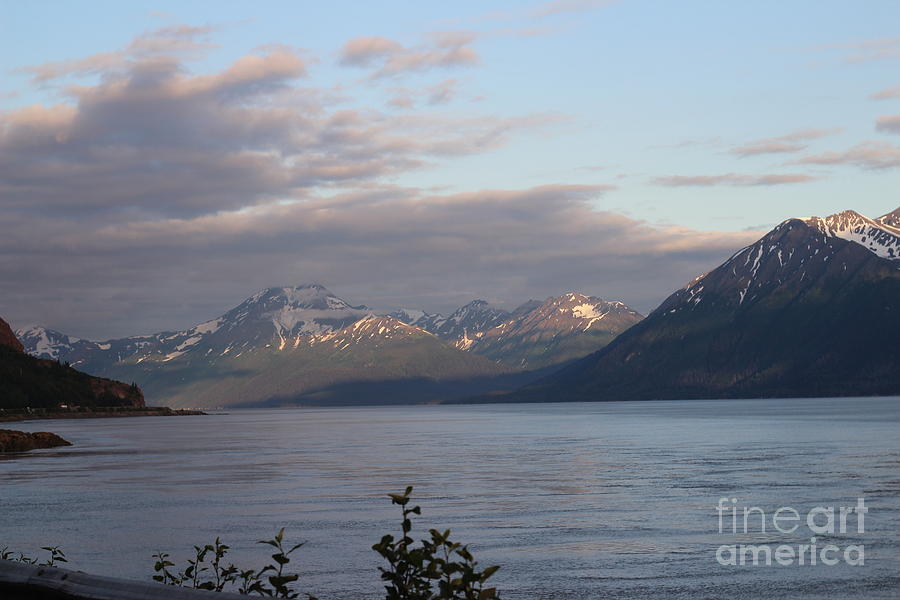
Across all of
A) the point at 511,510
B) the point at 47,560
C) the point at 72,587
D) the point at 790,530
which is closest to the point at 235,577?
the point at 47,560

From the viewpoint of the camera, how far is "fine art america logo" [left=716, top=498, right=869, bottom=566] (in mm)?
35188

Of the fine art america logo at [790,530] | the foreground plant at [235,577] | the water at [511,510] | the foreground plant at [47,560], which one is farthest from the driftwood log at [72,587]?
the fine art america logo at [790,530]

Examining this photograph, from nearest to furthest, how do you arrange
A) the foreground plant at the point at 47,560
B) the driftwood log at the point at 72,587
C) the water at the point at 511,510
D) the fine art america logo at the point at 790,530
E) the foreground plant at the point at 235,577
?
the driftwood log at the point at 72,587
the foreground plant at the point at 235,577
the foreground plant at the point at 47,560
the water at the point at 511,510
the fine art america logo at the point at 790,530

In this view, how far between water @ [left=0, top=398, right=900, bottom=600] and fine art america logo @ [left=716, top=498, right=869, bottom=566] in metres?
0.56

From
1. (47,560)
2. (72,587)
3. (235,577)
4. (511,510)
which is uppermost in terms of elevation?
(72,587)

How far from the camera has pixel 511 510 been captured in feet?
169

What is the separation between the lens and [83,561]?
3869 centimetres

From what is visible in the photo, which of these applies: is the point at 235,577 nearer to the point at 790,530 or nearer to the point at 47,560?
the point at 47,560

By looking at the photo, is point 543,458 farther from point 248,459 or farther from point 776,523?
point 776,523

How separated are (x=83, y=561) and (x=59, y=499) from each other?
2580 centimetres

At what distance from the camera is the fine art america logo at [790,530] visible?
35.2m

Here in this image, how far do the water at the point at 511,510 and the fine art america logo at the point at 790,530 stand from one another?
56cm

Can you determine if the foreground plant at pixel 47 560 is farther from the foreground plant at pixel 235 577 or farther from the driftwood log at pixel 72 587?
the driftwood log at pixel 72 587

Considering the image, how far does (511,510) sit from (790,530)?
1466 centimetres
